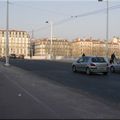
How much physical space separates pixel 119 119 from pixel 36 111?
8.51 ft

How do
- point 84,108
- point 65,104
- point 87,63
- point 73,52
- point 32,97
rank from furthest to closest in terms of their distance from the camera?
1. point 73,52
2. point 87,63
3. point 32,97
4. point 65,104
5. point 84,108

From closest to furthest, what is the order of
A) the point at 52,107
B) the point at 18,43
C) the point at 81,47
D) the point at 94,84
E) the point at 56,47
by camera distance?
the point at 52,107 → the point at 94,84 → the point at 81,47 → the point at 18,43 → the point at 56,47

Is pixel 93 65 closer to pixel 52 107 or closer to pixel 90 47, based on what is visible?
pixel 52 107

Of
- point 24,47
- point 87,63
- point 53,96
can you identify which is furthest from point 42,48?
point 53,96

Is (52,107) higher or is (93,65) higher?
(93,65)

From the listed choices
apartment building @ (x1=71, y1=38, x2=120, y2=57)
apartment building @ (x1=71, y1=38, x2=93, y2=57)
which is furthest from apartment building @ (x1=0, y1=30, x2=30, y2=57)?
apartment building @ (x1=71, y1=38, x2=120, y2=57)

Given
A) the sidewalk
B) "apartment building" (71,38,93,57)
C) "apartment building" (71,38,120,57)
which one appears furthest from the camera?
"apartment building" (71,38,93,57)

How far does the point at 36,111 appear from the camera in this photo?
516 inches

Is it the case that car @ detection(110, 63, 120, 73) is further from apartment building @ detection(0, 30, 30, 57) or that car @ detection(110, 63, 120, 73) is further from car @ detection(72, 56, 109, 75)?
apartment building @ detection(0, 30, 30, 57)

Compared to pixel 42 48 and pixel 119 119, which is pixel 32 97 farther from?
pixel 42 48

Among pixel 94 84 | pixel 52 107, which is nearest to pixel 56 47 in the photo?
pixel 94 84

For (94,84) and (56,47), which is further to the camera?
(56,47)

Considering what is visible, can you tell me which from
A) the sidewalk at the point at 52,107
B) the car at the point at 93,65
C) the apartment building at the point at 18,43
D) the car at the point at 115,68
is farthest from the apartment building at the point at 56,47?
the sidewalk at the point at 52,107

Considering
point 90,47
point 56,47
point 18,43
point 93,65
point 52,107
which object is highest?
point 18,43
